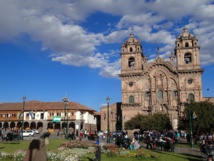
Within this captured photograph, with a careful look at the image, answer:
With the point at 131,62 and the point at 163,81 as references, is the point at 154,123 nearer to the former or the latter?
the point at 163,81

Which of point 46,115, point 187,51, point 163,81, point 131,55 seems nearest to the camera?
point 187,51

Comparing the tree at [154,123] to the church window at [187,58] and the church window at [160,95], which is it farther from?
the church window at [187,58]

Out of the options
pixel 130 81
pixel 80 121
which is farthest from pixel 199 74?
pixel 80 121

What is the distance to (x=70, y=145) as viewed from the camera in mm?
21953

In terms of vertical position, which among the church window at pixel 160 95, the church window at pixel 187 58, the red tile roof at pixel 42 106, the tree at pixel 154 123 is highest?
the church window at pixel 187 58

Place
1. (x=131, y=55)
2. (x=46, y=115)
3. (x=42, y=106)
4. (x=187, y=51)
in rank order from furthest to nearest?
(x=42, y=106) < (x=46, y=115) < (x=131, y=55) < (x=187, y=51)

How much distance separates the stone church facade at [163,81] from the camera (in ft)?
178

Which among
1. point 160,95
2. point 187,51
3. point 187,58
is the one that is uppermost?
point 187,51

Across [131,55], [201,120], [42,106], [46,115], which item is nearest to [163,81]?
[131,55]

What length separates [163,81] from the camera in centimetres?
5678

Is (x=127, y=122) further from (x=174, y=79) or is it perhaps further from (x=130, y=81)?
(x=174, y=79)

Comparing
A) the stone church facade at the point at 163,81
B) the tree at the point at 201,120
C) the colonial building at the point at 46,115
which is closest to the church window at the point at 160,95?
the stone church facade at the point at 163,81

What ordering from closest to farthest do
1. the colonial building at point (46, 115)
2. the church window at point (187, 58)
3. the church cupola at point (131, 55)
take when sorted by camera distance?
the church window at point (187, 58), the church cupola at point (131, 55), the colonial building at point (46, 115)

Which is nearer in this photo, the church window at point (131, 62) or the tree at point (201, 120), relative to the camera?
the tree at point (201, 120)
